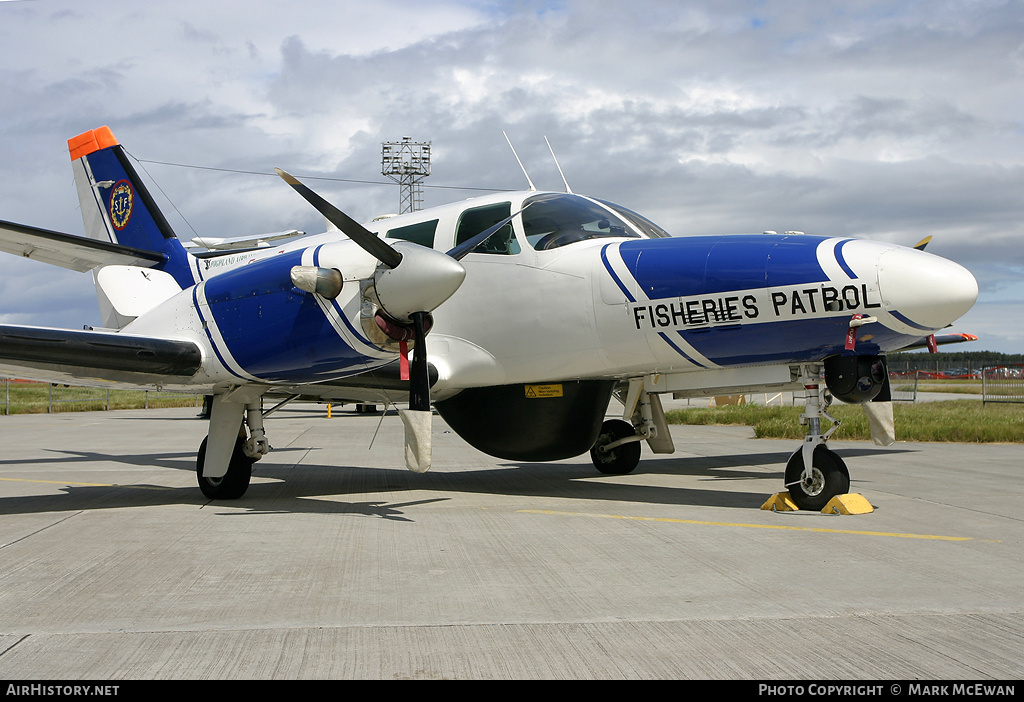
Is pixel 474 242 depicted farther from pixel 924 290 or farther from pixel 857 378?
pixel 924 290

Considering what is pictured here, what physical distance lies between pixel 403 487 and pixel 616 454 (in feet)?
9.42

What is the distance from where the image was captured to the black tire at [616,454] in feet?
36.1

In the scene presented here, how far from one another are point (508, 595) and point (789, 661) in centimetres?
168

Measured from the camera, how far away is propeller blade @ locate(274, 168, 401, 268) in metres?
Answer: 7.03

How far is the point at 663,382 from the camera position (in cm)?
958

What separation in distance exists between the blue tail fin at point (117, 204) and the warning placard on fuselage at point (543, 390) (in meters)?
5.01

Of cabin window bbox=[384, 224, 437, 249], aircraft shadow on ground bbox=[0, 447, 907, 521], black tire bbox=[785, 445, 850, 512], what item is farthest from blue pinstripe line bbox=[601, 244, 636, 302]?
aircraft shadow on ground bbox=[0, 447, 907, 521]

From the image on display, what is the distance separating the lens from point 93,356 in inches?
291

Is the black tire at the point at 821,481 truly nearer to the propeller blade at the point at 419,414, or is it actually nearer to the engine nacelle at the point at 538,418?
the engine nacelle at the point at 538,418

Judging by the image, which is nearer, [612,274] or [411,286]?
[411,286]

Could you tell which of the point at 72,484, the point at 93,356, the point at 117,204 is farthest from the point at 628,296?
the point at 117,204

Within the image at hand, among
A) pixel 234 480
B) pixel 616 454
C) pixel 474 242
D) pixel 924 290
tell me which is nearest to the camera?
pixel 924 290
